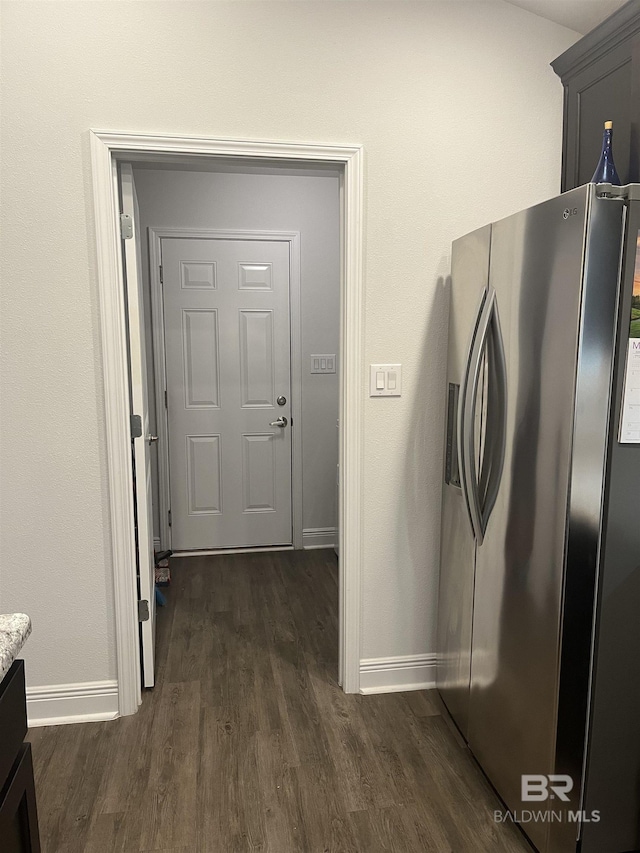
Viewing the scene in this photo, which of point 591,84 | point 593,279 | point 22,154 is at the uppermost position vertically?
point 591,84

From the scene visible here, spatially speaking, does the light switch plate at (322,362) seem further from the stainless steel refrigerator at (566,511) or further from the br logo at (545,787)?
the br logo at (545,787)

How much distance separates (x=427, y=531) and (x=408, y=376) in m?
0.63

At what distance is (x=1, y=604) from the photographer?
2.25m

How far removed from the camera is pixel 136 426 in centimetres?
236

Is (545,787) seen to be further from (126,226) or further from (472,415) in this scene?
(126,226)

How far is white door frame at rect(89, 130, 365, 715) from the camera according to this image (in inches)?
83.7

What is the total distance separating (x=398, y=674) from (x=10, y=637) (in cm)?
188

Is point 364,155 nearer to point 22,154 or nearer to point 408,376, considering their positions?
point 408,376

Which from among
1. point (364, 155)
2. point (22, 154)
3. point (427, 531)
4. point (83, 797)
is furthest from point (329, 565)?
point (22, 154)

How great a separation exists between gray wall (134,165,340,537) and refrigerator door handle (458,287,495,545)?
219 cm

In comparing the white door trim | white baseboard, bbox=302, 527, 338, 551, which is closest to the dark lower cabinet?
the white door trim

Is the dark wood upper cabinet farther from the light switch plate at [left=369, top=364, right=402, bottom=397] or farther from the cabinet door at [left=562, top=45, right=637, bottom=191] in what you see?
the light switch plate at [left=369, top=364, right=402, bottom=397]

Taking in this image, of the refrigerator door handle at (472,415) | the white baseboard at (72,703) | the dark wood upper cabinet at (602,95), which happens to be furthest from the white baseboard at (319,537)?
the dark wood upper cabinet at (602,95)

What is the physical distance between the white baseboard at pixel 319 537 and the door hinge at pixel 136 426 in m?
2.11
